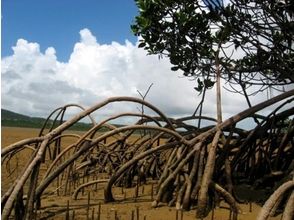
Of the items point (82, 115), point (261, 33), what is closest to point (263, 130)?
point (261, 33)

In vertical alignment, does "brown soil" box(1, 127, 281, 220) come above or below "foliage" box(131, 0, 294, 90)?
below

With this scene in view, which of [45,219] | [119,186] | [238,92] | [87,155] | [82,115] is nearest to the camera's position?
[82,115]

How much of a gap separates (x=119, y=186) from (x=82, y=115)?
2.69m

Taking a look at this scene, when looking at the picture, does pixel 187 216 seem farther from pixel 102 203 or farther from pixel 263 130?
pixel 263 130

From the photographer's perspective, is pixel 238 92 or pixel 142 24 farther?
pixel 238 92

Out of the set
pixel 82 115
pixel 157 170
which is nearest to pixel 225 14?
pixel 82 115

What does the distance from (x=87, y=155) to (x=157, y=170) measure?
3.55ft

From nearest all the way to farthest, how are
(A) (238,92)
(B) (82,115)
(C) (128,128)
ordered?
(B) (82,115), (C) (128,128), (A) (238,92)

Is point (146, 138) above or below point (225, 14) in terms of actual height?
below

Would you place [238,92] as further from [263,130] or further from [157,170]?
[157,170]

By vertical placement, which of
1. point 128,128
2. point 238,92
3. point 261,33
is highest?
point 261,33

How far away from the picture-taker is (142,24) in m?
6.56

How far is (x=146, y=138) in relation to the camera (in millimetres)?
8055

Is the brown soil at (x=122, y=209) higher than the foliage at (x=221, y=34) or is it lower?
lower
